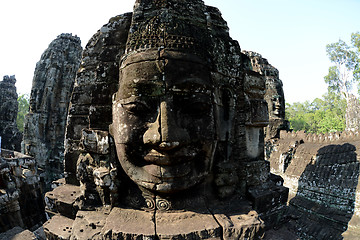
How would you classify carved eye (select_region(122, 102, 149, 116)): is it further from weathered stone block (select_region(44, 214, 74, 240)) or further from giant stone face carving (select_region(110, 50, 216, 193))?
weathered stone block (select_region(44, 214, 74, 240))

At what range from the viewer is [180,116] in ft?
7.46

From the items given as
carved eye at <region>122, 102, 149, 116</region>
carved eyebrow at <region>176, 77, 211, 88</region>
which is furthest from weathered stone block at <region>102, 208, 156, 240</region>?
carved eyebrow at <region>176, 77, 211, 88</region>

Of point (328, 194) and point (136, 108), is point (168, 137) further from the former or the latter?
point (328, 194)

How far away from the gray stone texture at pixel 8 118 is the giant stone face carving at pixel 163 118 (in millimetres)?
16050

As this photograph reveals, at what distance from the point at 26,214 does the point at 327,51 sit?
2806 cm

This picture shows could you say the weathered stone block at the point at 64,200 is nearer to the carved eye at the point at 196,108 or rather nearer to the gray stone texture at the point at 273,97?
the carved eye at the point at 196,108

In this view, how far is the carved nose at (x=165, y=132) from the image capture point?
6.81 ft

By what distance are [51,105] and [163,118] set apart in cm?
831

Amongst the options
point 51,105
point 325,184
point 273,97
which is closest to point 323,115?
point 273,97

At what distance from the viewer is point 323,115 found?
31516 millimetres

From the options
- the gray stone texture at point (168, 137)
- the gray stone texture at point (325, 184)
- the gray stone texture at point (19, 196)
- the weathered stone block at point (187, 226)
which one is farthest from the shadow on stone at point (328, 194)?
the gray stone texture at point (19, 196)

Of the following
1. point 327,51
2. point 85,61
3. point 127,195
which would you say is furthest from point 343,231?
point 327,51

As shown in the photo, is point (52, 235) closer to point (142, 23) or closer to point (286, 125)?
point (142, 23)

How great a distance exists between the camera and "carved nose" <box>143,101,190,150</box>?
207 centimetres
